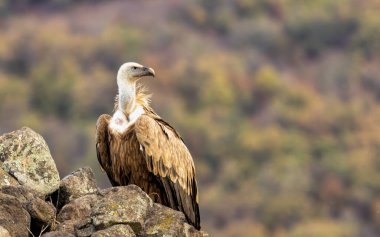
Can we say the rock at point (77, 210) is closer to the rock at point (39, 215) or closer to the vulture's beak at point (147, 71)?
the rock at point (39, 215)

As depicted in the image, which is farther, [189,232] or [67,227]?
[189,232]

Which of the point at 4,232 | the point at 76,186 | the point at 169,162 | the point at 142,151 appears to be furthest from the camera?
the point at 169,162

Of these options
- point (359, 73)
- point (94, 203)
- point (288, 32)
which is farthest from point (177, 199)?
point (288, 32)

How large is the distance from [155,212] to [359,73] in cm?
10006

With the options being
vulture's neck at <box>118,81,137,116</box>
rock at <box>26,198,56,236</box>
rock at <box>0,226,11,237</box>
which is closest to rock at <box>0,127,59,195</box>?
rock at <box>26,198,56,236</box>

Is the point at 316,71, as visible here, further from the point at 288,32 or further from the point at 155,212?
the point at 155,212

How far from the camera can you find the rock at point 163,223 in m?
12.2

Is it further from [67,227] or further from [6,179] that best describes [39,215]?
[6,179]

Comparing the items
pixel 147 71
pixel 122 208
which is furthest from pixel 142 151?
pixel 122 208

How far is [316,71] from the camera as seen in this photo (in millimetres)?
114938

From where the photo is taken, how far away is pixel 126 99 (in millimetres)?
15180

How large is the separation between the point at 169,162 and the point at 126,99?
0.80 m

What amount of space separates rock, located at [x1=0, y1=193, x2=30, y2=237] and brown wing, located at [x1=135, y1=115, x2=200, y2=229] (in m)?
3.18

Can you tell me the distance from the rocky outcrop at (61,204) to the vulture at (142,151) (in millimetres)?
1407
